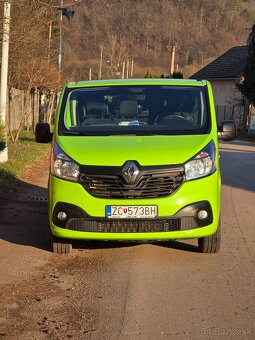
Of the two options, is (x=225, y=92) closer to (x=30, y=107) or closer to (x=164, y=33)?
(x=30, y=107)

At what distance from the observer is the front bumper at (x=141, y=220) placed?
6480mm

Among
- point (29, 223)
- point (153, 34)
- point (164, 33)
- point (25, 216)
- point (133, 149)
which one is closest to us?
point (133, 149)

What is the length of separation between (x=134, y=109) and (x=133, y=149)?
4.11 feet

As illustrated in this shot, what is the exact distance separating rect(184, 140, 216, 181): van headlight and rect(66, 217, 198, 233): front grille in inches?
18.4

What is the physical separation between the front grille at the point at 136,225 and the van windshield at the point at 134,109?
4.05 feet

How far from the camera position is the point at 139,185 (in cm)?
647

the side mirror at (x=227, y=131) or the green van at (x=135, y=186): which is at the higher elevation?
the side mirror at (x=227, y=131)

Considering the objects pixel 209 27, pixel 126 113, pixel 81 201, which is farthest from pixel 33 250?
pixel 209 27

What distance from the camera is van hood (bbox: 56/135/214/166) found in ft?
21.3

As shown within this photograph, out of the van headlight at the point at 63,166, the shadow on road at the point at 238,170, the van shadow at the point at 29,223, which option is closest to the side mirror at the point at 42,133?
the van headlight at the point at 63,166

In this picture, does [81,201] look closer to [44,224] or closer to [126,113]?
[126,113]

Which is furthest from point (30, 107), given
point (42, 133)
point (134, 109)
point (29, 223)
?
point (134, 109)

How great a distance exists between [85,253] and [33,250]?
62 centimetres

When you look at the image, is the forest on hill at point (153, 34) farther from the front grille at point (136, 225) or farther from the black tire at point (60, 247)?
the front grille at point (136, 225)
